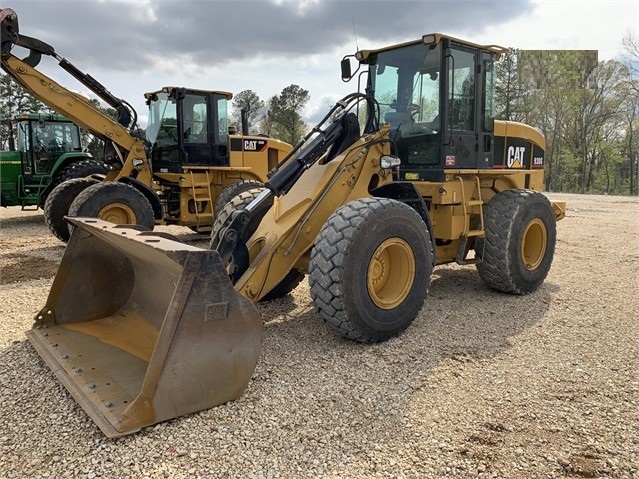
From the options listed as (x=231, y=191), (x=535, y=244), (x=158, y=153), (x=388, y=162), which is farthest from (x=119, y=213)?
(x=535, y=244)

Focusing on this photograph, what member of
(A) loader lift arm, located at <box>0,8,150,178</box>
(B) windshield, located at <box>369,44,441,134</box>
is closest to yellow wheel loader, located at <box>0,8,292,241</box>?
(A) loader lift arm, located at <box>0,8,150,178</box>

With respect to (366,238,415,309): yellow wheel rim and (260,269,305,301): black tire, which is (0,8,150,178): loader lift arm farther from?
(366,238,415,309): yellow wheel rim

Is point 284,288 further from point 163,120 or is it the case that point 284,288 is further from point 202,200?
point 163,120

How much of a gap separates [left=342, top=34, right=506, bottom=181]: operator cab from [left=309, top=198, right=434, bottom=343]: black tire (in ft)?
4.05

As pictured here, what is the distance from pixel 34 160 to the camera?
515 inches

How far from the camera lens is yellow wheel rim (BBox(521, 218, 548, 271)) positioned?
5.93m

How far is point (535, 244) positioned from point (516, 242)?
650 millimetres

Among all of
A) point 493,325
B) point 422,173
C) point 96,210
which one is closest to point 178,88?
point 96,210

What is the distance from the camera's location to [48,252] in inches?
349

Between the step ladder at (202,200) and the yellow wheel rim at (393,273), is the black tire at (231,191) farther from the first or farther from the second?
the yellow wheel rim at (393,273)

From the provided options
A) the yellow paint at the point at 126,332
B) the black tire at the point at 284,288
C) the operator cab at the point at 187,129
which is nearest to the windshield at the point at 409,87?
the black tire at the point at 284,288

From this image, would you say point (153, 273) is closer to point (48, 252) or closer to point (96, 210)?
point (96, 210)

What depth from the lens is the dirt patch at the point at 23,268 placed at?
22.6 ft

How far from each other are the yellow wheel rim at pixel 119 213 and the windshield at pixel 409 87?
15.3 ft
